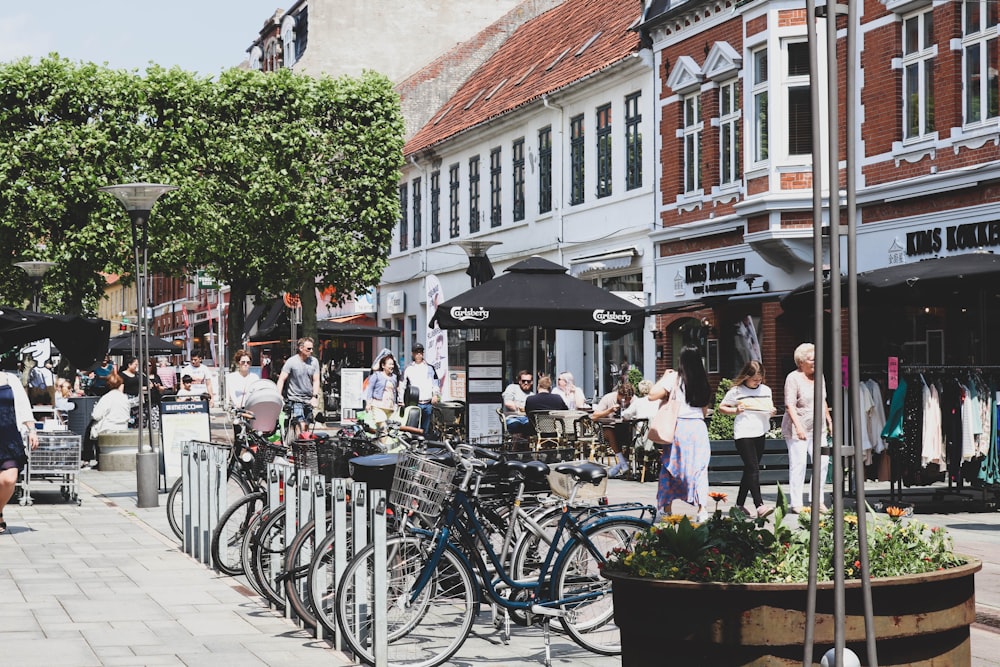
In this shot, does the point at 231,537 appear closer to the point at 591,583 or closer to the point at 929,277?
the point at 591,583

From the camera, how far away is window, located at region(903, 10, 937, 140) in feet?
68.3

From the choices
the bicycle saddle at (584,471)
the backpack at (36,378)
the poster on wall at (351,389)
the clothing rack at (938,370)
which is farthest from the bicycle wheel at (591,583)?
the poster on wall at (351,389)

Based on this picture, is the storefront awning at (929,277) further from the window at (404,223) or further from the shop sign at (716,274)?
the window at (404,223)

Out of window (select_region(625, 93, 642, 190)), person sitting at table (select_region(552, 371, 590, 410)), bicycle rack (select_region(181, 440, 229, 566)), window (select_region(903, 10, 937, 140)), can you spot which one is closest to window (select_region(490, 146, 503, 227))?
window (select_region(625, 93, 642, 190))

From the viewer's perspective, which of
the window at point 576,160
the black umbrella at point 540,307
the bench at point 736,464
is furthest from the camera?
the window at point 576,160

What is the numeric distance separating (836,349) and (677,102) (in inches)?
911

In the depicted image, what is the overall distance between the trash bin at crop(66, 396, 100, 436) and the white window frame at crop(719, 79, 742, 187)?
11.6 metres

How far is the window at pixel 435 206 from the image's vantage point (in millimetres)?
42412

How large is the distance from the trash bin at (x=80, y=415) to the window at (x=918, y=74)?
13.9 metres

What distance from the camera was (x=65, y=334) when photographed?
69.5ft

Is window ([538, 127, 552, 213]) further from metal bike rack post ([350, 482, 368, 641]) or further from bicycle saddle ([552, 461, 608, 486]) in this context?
metal bike rack post ([350, 482, 368, 641])

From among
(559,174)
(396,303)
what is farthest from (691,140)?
(396,303)

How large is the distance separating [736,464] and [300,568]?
36.8 feet

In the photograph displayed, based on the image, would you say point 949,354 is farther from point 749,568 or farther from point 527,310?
point 749,568
